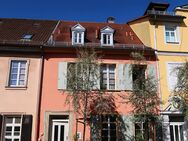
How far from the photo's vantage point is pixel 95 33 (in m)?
20.2

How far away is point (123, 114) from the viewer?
1700 cm

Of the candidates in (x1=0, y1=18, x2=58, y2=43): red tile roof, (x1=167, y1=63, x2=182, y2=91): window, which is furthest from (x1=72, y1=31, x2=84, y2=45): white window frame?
(x1=167, y1=63, x2=182, y2=91): window

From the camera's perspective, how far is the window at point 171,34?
63.1 ft

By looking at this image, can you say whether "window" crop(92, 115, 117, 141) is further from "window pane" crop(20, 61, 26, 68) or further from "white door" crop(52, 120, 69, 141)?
A: "window pane" crop(20, 61, 26, 68)

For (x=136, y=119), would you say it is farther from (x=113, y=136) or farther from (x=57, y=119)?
(x=57, y=119)

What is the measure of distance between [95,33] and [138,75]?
5.20 m

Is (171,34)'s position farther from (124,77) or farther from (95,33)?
(95,33)

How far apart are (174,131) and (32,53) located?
32.5 feet

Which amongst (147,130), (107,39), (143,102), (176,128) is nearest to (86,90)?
(143,102)

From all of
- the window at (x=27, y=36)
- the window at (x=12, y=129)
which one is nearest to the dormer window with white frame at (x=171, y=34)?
the window at (x=27, y=36)

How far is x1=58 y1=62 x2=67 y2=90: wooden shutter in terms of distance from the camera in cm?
1708

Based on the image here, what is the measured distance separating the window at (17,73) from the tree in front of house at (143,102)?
6.55 m

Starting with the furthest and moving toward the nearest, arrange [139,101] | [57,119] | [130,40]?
[130,40]
[57,119]
[139,101]

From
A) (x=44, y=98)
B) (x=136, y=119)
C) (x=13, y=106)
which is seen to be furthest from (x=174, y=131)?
(x=13, y=106)
